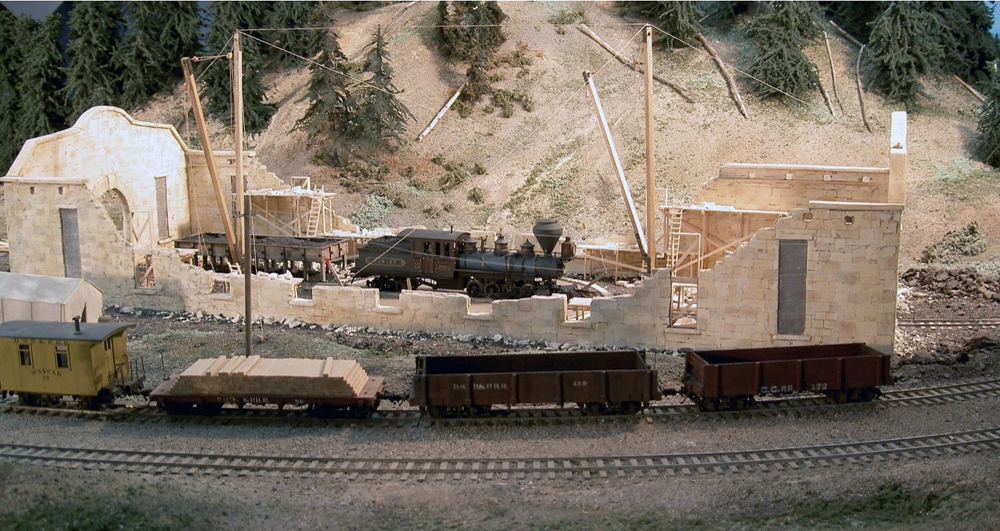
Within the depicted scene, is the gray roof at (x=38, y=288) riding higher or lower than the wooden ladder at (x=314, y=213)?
lower

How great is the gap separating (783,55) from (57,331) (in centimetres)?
3910

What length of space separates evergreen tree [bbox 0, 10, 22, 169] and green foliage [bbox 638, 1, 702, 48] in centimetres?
3899

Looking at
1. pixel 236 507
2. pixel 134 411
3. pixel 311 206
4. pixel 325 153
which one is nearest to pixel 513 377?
pixel 236 507

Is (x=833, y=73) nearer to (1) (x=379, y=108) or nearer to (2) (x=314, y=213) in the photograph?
(1) (x=379, y=108)

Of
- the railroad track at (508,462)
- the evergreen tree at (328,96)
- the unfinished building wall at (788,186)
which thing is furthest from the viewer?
the evergreen tree at (328,96)

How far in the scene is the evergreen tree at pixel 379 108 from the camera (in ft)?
145

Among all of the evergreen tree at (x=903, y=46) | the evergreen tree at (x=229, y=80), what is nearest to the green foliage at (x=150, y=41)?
the evergreen tree at (x=229, y=80)

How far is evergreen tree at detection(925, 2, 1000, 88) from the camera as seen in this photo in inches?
1953

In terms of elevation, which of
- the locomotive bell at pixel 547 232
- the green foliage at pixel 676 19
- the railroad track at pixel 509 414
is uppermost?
the green foliage at pixel 676 19

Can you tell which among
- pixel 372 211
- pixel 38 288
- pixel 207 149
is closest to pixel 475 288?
pixel 207 149

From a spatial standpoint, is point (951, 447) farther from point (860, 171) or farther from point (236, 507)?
point (236, 507)

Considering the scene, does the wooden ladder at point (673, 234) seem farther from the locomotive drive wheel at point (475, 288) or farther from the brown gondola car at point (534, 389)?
the brown gondola car at point (534, 389)

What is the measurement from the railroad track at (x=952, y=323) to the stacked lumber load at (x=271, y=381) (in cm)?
1818

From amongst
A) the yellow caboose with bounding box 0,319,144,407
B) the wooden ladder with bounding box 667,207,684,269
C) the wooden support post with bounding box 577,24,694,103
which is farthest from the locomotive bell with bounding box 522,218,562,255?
the wooden support post with bounding box 577,24,694,103
